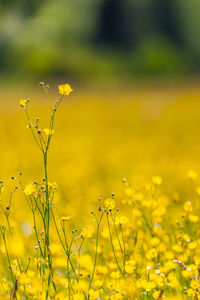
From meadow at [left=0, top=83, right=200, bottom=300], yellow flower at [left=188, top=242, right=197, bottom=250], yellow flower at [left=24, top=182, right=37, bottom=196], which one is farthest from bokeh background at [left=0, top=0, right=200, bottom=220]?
yellow flower at [left=24, top=182, right=37, bottom=196]

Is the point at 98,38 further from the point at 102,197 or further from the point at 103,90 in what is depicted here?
the point at 102,197

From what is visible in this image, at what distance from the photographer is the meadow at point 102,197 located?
8.35 feet

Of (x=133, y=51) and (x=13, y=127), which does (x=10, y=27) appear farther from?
(x=13, y=127)

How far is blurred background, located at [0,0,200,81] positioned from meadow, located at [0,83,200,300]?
30.9 feet

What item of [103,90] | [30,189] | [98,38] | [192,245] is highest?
[98,38]

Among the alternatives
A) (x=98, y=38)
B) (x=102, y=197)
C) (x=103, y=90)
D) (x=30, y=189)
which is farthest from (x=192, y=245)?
(x=98, y=38)

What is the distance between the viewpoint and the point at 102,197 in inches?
245

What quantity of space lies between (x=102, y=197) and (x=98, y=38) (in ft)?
100

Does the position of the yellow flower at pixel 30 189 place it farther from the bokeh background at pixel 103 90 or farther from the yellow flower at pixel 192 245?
the bokeh background at pixel 103 90

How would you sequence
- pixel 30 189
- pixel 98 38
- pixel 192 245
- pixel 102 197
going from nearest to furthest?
pixel 30 189 < pixel 192 245 < pixel 102 197 < pixel 98 38

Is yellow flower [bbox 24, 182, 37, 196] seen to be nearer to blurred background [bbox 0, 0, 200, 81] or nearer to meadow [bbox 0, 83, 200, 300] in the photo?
meadow [bbox 0, 83, 200, 300]

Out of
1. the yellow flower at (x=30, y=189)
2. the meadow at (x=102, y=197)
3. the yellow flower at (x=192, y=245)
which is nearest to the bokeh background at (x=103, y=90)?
the meadow at (x=102, y=197)

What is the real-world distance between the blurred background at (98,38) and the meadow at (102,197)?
9.43 meters

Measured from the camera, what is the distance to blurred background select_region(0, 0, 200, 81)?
28422 mm
